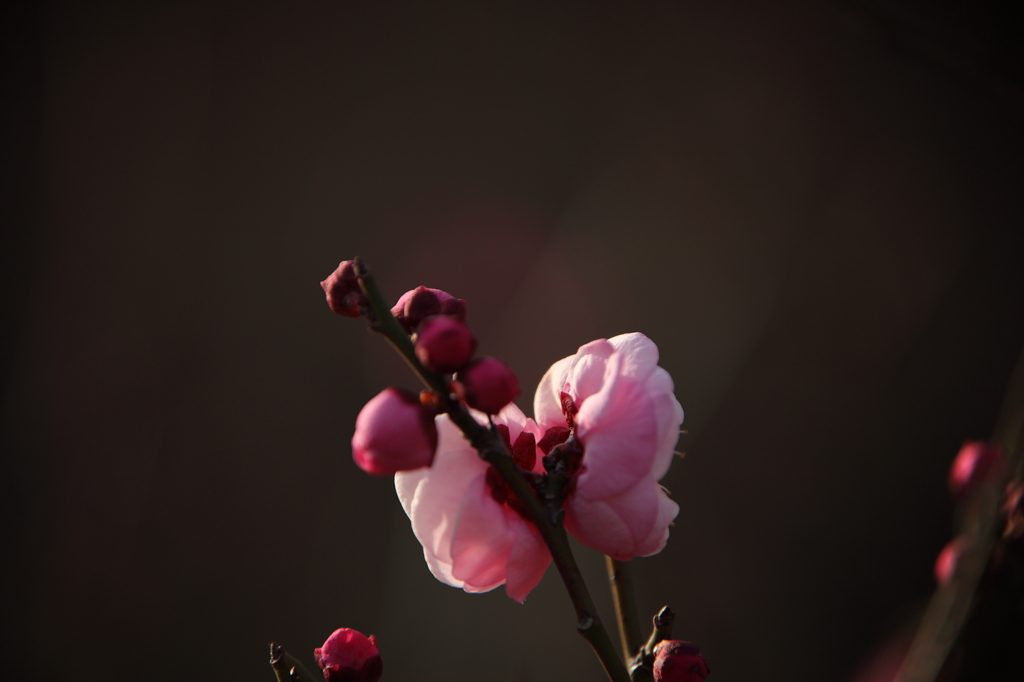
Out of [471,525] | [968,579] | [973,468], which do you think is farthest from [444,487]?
[973,468]

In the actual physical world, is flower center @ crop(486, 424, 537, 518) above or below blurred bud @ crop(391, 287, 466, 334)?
below

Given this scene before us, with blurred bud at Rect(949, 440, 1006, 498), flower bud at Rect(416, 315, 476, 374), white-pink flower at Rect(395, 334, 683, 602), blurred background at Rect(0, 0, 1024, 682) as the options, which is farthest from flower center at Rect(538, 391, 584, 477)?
blurred background at Rect(0, 0, 1024, 682)

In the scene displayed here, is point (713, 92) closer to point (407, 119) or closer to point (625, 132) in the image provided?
point (625, 132)

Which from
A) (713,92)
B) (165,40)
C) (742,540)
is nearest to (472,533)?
(742,540)

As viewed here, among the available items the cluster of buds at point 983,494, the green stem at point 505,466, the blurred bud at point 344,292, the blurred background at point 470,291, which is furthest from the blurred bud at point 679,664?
the blurred background at point 470,291

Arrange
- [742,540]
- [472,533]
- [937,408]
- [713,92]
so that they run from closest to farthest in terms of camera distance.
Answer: [472,533] < [937,408] < [742,540] < [713,92]

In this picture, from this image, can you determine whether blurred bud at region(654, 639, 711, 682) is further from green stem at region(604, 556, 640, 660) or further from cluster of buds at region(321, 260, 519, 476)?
cluster of buds at region(321, 260, 519, 476)
